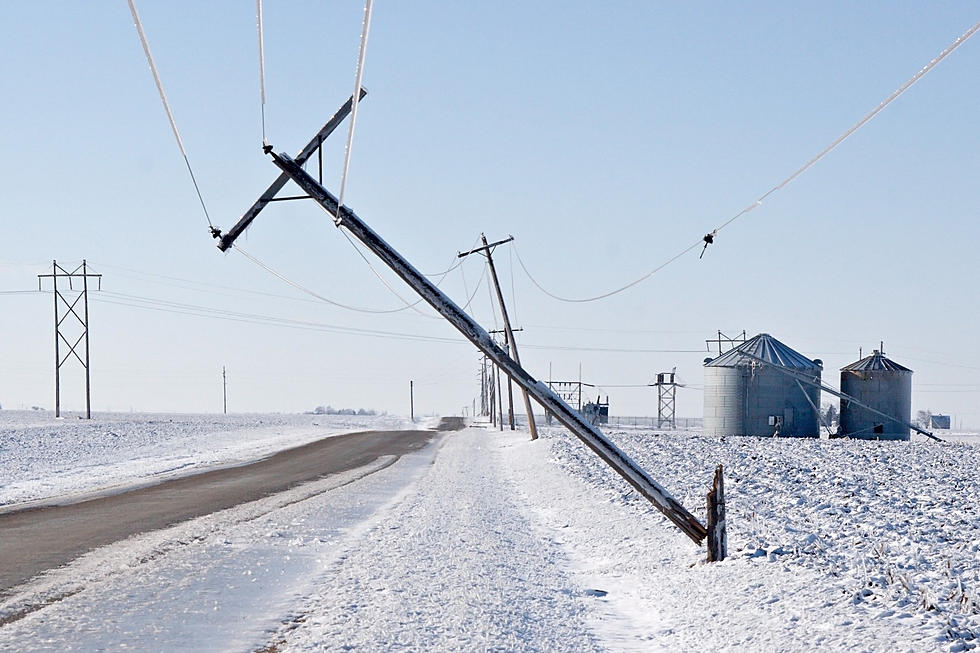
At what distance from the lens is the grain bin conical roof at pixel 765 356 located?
54219mm

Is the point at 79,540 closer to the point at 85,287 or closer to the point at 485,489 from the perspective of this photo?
the point at 485,489

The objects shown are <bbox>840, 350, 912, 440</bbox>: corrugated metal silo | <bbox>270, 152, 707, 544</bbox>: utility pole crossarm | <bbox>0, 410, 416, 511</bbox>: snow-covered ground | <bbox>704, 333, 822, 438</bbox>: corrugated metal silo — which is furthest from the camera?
<bbox>840, 350, 912, 440</bbox>: corrugated metal silo

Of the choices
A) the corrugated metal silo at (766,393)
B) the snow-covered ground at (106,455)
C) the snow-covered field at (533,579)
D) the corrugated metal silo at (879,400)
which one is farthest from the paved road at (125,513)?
the corrugated metal silo at (879,400)

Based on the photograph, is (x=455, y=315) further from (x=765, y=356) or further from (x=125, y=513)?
(x=765, y=356)

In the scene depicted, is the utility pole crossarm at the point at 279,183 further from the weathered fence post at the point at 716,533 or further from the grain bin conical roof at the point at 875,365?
the grain bin conical roof at the point at 875,365

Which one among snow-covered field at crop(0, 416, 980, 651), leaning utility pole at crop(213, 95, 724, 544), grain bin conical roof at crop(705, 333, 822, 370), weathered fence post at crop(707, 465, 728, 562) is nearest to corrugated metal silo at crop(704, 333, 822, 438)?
grain bin conical roof at crop(705, 333, 822, 370)

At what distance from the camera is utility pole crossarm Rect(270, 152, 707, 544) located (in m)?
12.6

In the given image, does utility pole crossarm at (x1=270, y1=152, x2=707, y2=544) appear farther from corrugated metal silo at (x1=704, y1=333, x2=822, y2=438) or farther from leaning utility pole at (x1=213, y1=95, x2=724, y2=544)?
corrugated metal silo at (x1=704, y1=333, x2=822, y2=438)

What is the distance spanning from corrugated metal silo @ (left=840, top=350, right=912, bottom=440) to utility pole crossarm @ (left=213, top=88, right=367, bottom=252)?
47.5 m

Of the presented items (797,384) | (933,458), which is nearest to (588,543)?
(933,458)

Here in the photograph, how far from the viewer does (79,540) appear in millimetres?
13594

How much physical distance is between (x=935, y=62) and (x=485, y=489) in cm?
1681

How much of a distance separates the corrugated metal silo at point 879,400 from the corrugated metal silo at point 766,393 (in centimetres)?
217

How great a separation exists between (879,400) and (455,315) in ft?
157
